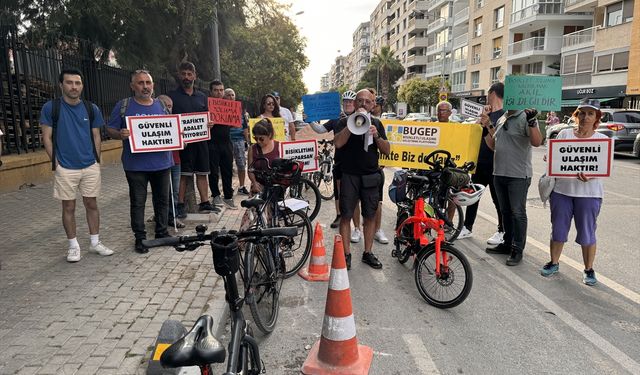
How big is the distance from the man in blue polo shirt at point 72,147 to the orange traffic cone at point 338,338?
321cm

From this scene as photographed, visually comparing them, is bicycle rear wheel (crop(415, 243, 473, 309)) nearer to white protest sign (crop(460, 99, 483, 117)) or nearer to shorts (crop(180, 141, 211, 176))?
white protest sign (crop(460, 99, 483, 117))

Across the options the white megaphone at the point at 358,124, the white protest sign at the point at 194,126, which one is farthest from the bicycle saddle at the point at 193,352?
the white protest sign at the point at 194,126

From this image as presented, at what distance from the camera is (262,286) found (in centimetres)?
369

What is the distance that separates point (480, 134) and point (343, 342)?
4060 millimetres

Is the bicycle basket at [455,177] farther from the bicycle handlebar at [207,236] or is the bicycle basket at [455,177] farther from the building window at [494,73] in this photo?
the building window at [494,73]

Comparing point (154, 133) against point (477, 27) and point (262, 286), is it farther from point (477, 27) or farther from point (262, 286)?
point (477, 27)

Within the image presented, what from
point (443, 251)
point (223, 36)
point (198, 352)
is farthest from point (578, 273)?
point (223, 36)

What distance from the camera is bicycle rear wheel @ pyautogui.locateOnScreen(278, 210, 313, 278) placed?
5051mm

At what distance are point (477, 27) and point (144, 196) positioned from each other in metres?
49.7

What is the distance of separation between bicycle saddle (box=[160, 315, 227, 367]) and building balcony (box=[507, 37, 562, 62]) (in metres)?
41.3

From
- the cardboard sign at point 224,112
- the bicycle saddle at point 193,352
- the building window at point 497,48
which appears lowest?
the bicycle saddle at point 193,352

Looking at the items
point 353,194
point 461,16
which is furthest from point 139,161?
point 461,16

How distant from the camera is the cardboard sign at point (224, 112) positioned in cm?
715

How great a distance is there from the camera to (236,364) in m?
2.04
